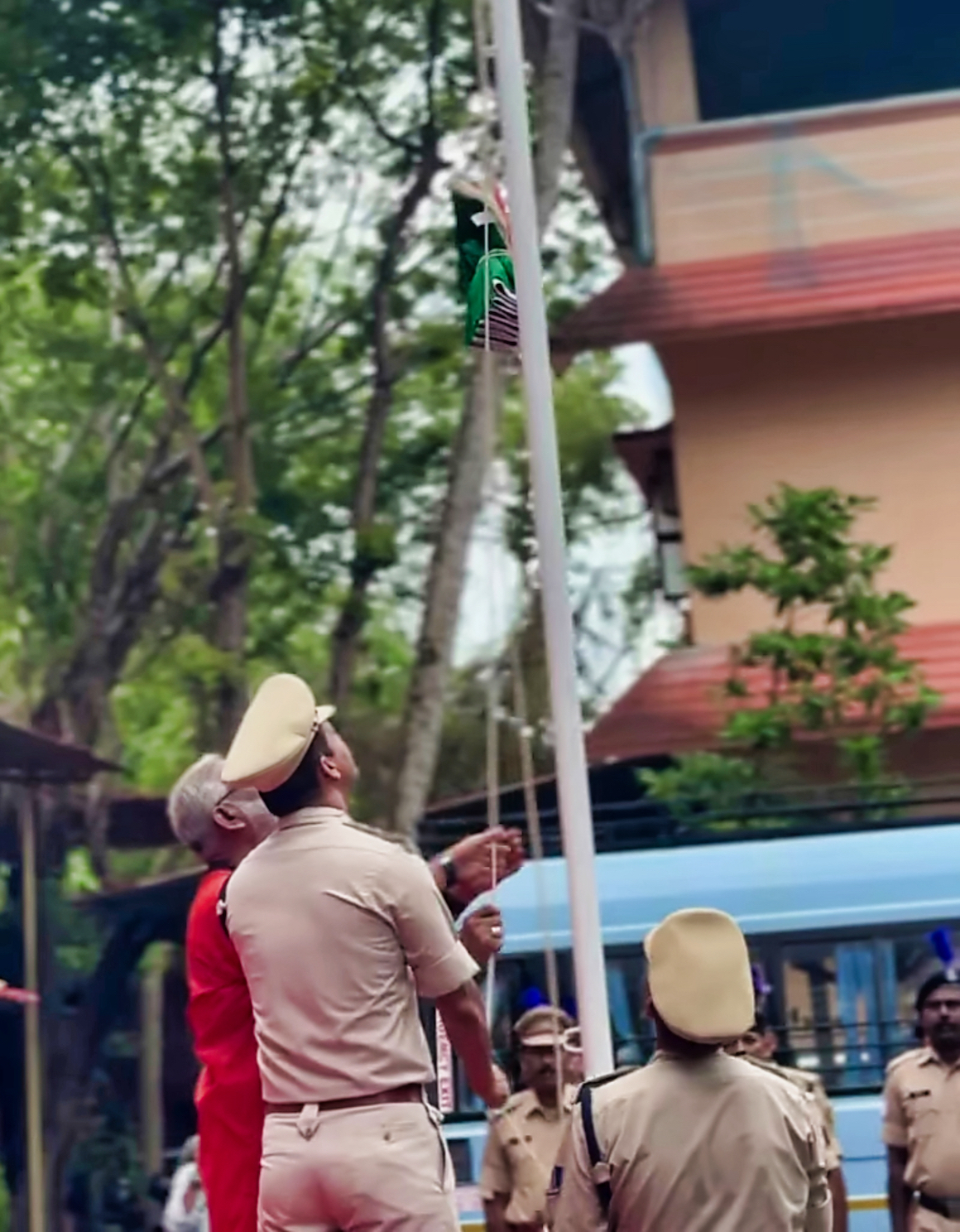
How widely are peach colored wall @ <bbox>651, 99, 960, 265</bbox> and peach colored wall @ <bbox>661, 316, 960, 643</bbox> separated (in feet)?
2.27

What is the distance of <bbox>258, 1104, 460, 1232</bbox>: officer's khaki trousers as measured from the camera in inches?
145

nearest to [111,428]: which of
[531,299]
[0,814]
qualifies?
[0,814]

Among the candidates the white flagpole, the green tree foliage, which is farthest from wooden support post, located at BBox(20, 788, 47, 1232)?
the white flagpole

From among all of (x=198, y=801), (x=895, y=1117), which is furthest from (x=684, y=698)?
(x=198, y=801)

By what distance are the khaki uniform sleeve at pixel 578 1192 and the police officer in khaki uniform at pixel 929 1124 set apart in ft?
11.2

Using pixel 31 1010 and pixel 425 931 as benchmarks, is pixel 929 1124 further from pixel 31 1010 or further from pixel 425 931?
pixel 31 1010

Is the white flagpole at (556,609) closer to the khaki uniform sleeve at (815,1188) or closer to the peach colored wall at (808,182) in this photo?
the khaki uniform sleeve at (815,1188)

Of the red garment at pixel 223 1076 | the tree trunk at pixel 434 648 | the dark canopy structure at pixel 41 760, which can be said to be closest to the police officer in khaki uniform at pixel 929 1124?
the red garment at pixel 223 1076

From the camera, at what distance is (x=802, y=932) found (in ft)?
36.1

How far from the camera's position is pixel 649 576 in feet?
65.9

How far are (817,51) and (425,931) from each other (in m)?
14.2

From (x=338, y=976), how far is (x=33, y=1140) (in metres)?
12.2

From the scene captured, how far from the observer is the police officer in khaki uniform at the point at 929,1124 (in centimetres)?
683

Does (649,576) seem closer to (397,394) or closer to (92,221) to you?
(397,394)
